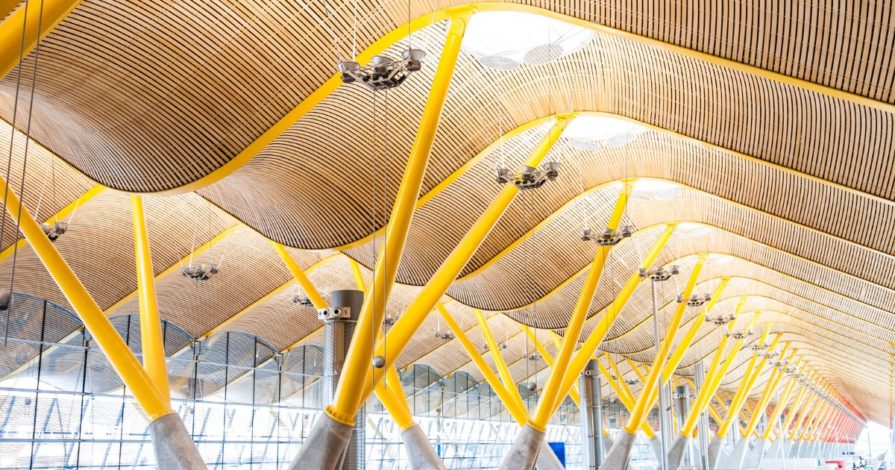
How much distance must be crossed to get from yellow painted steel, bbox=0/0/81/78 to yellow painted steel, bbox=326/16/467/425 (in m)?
8.34

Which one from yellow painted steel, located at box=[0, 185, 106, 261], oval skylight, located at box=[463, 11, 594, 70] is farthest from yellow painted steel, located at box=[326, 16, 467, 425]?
yellow painted steel, located at box=[0, 185, 106, 261]

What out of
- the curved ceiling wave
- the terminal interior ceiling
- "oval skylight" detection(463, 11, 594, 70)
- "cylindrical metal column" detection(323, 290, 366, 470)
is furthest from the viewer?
the curved ceiling wave

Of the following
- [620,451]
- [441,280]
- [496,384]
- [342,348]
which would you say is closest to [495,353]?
[496,384]

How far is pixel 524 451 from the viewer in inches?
1225

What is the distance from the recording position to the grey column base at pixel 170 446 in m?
20.8

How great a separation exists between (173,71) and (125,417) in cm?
2151

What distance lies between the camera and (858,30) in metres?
16.0

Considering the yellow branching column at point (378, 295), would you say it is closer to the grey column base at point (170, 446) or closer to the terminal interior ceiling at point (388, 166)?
the terminal interior ceiling at point (388, 166)

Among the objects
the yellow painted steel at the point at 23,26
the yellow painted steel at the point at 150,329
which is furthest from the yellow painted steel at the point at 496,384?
the yellow painted steel at the point at 23,26

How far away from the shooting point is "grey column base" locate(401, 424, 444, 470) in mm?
30547

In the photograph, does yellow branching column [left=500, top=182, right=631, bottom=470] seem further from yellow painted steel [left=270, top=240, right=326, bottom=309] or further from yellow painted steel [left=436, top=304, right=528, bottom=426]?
yellow painted steel [left=270, top=240, right=326, bottom=309]

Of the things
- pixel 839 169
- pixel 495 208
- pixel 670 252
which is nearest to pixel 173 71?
pixel 495 208

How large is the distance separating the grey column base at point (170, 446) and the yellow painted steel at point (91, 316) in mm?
239

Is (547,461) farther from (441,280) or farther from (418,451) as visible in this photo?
(441,280)
